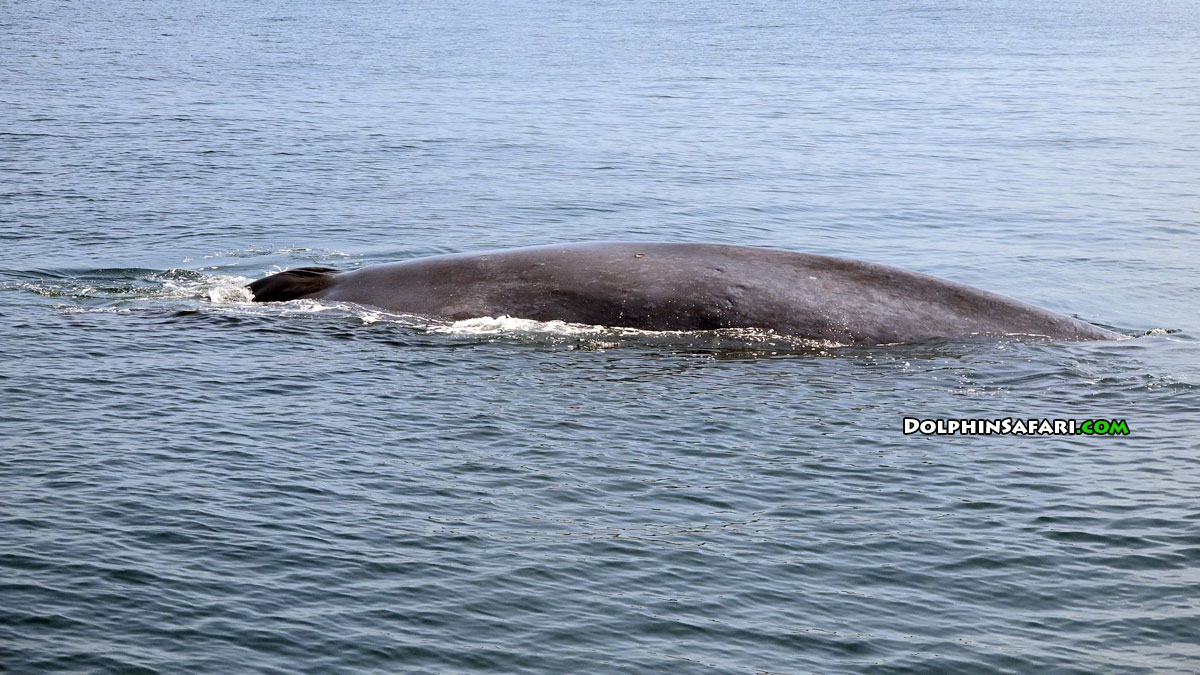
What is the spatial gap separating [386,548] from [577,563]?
4.23 feet

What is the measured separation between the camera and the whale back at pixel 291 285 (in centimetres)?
1652

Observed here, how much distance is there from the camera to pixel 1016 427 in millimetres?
12594

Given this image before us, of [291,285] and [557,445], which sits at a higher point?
[291,285]

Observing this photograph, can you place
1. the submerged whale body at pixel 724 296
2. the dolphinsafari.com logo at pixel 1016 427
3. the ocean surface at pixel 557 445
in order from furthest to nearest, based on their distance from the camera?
the submerged whale body at pixel 724 296 < the dolphinsafari.com logo at pixel 1016 427 < the ocean surface at pixel 557 445

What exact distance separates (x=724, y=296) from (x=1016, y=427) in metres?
3.32

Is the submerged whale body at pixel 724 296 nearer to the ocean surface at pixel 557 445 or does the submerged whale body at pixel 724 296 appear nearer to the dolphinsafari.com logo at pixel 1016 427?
the ocean surface at pixel 557 445

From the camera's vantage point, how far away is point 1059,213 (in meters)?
27.0

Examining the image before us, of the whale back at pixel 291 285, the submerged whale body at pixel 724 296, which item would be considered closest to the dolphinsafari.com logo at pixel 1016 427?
the submerged whale body at pixel 724 296

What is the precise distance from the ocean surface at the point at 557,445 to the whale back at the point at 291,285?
0.30 meters

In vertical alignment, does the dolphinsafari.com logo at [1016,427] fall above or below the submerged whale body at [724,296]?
below

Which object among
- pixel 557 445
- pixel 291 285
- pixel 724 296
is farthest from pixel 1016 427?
pixel 291 285

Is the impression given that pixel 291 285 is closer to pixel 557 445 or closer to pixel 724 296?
pixel 724 296

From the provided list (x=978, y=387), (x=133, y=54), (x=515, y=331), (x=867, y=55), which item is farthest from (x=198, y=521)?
(x=867, y=55)

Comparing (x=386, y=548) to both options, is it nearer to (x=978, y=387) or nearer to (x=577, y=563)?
(x=577, y=563)
